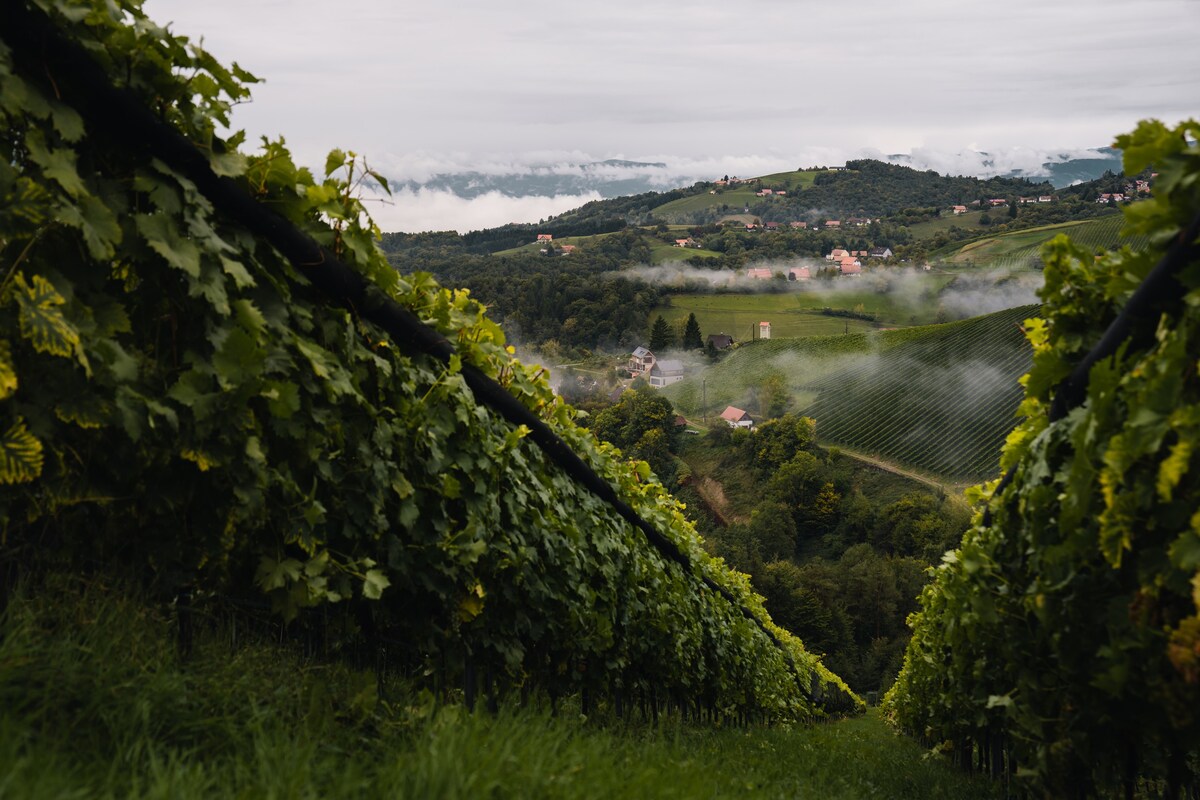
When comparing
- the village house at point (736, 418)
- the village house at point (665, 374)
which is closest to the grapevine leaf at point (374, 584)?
the village house at point (736, 418)

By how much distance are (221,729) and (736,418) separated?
5163 inches

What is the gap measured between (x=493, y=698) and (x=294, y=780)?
243 centimetres

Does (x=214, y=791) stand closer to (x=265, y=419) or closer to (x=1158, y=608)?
(x=265, y=419)

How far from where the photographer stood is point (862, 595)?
83.1 m

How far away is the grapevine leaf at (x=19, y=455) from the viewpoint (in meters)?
2.54

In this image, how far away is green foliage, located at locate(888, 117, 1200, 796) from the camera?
2.88m

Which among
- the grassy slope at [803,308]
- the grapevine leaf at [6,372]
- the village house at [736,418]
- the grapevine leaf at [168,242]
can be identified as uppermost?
the grapevine leaf at [168,242]

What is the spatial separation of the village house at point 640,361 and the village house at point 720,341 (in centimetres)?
1082

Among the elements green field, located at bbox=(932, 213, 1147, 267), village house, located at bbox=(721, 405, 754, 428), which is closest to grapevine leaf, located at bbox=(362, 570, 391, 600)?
village house, located at bbox=(721, 405, 754, 428)

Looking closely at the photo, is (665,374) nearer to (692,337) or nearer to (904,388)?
(692,337)

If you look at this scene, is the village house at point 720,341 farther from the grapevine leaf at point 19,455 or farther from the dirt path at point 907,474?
the grapevine leaf at point 19,455

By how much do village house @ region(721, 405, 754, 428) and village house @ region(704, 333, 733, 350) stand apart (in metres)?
32.8

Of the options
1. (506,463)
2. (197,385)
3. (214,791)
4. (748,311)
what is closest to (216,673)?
(214,791)

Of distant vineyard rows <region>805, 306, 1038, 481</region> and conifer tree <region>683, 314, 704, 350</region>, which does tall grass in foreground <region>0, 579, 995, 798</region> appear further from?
conifer tree <region>683, 314, 704, 350</region>
